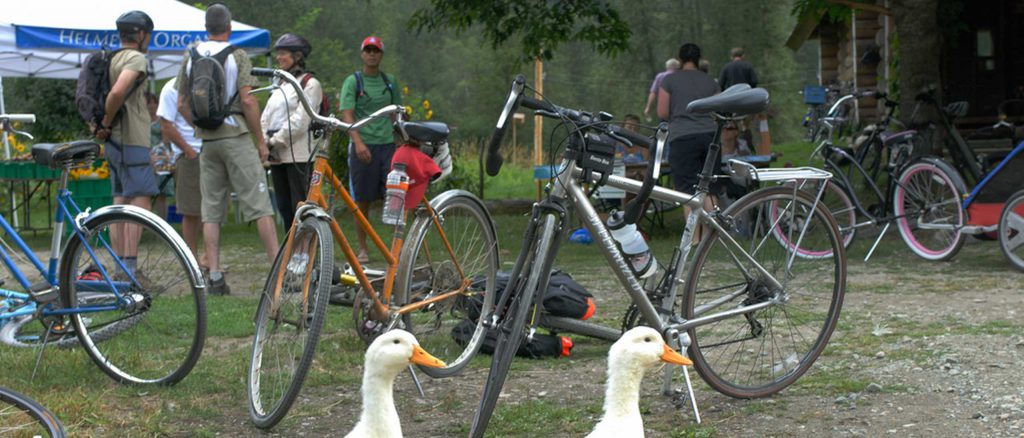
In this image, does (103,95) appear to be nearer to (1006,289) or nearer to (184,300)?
(184,300)

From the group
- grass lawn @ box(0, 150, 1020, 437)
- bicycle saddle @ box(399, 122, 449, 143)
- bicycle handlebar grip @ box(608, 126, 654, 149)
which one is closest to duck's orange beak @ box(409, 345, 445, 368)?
grass lawn @ box(0, 150, 1020, 437)

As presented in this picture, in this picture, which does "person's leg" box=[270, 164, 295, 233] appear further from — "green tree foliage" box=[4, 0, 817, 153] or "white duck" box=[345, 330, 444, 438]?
"green tree foliage" box=[4, 0, 817, 153]

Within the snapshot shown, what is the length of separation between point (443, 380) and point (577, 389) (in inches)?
25.9

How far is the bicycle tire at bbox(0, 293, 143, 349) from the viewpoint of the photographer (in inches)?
219

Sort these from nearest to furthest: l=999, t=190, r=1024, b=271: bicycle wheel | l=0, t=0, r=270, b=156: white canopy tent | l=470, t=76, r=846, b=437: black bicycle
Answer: l=470, t=76, r=846, b=437: black bicycle
l=999, t=190, r=1024, b=271: bicycle wheel
l=0, t=0, r=270, b=156: white canopy tent

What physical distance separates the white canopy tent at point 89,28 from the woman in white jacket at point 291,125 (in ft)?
12.2

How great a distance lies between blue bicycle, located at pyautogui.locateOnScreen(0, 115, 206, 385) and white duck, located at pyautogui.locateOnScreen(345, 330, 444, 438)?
6.10 ft

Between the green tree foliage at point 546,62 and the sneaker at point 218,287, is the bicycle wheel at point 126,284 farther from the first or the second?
the green tree foliage at point 546,62

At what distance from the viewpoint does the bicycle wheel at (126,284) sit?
17.6 feet

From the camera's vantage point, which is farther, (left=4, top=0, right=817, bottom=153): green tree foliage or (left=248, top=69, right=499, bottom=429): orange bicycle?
(left=4, top=0, right=817, bottom=153): green tree foliage

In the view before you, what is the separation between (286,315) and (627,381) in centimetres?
171

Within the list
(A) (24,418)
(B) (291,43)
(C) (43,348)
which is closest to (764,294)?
(A) (24,418)

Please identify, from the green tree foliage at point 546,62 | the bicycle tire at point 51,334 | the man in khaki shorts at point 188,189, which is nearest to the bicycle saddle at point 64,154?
the bicycle tire at point 51,334

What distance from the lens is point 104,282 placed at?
543 centimetres
